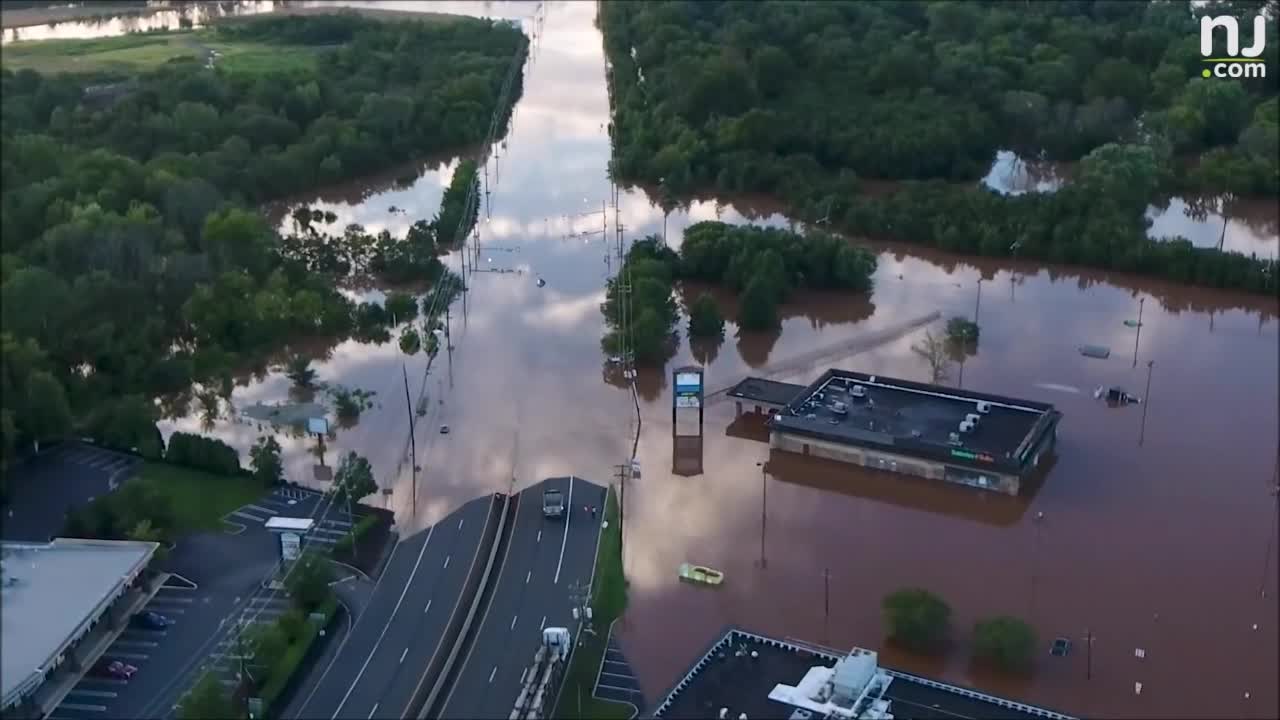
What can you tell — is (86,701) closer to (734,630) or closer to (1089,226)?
(734,630)

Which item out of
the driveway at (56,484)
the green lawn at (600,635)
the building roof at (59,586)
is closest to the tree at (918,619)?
the green lawn at (600,635)

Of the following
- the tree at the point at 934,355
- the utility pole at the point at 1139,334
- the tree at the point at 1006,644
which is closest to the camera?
the tree at the point at 1006,644

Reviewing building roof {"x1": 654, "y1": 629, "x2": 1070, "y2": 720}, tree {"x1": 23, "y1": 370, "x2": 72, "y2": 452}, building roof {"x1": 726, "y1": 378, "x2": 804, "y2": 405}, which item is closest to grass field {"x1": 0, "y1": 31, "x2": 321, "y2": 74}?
tree {"x1": 23, "y1": 370, "x2": 72, "y2": 452}

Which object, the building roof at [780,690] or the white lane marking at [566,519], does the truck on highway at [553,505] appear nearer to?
the white lane marking at [566,519]

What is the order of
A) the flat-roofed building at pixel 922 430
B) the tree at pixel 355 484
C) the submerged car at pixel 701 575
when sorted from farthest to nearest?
the flat-roofed building at pixel 922 430, the tree at pixel 355 484, the submerged car at pixel 701 575

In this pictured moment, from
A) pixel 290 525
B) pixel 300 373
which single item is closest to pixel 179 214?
pixel 300 373

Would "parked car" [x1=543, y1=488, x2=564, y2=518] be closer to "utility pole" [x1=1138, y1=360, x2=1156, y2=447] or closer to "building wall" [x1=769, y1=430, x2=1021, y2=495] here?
"building wall" [x1=769, y1=430, x2=1021, y2=495]

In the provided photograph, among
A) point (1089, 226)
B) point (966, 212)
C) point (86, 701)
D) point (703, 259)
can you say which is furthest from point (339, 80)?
point (86, 701)

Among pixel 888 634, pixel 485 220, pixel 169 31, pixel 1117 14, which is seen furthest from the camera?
pixel 1117 14
